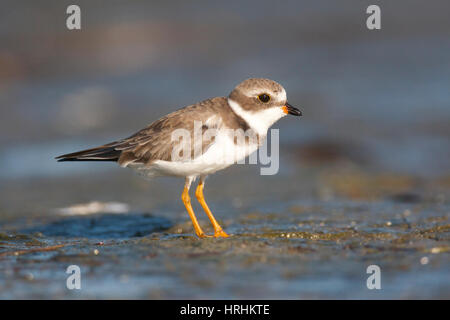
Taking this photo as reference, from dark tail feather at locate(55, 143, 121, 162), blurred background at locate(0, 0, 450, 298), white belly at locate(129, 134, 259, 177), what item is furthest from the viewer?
dark tail feather at locate(55, 143, 121, 162)

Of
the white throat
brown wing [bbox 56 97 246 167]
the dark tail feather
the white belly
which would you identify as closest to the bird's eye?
the white throat

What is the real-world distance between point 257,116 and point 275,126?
6209 millimetres

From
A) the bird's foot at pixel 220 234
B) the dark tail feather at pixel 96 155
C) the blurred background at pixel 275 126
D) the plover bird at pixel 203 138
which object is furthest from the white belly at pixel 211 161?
the blurred background at pixel 275 126

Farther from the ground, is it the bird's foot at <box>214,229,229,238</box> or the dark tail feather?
the dark tail feather

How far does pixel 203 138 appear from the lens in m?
6.68

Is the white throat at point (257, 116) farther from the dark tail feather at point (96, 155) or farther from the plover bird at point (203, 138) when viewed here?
the dark tail feather at point (96, 155)

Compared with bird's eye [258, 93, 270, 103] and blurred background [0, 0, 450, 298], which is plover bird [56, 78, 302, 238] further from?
blurred background [0, 0, 450, 298]

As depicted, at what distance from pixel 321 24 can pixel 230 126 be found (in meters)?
14.1

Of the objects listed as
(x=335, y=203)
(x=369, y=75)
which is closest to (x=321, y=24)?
(x=369, y=75)

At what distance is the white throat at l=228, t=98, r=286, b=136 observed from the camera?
6.94 metres

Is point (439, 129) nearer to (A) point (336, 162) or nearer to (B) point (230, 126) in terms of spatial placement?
(A) point (336, 162)

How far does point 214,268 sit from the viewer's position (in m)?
5.45

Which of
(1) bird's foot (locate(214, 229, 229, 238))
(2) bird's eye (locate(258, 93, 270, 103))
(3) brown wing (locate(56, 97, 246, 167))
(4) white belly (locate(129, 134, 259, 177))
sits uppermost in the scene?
(2) bird's eye (locate(258, 93, 270, 103))

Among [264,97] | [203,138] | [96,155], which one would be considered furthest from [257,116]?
[96,155]
